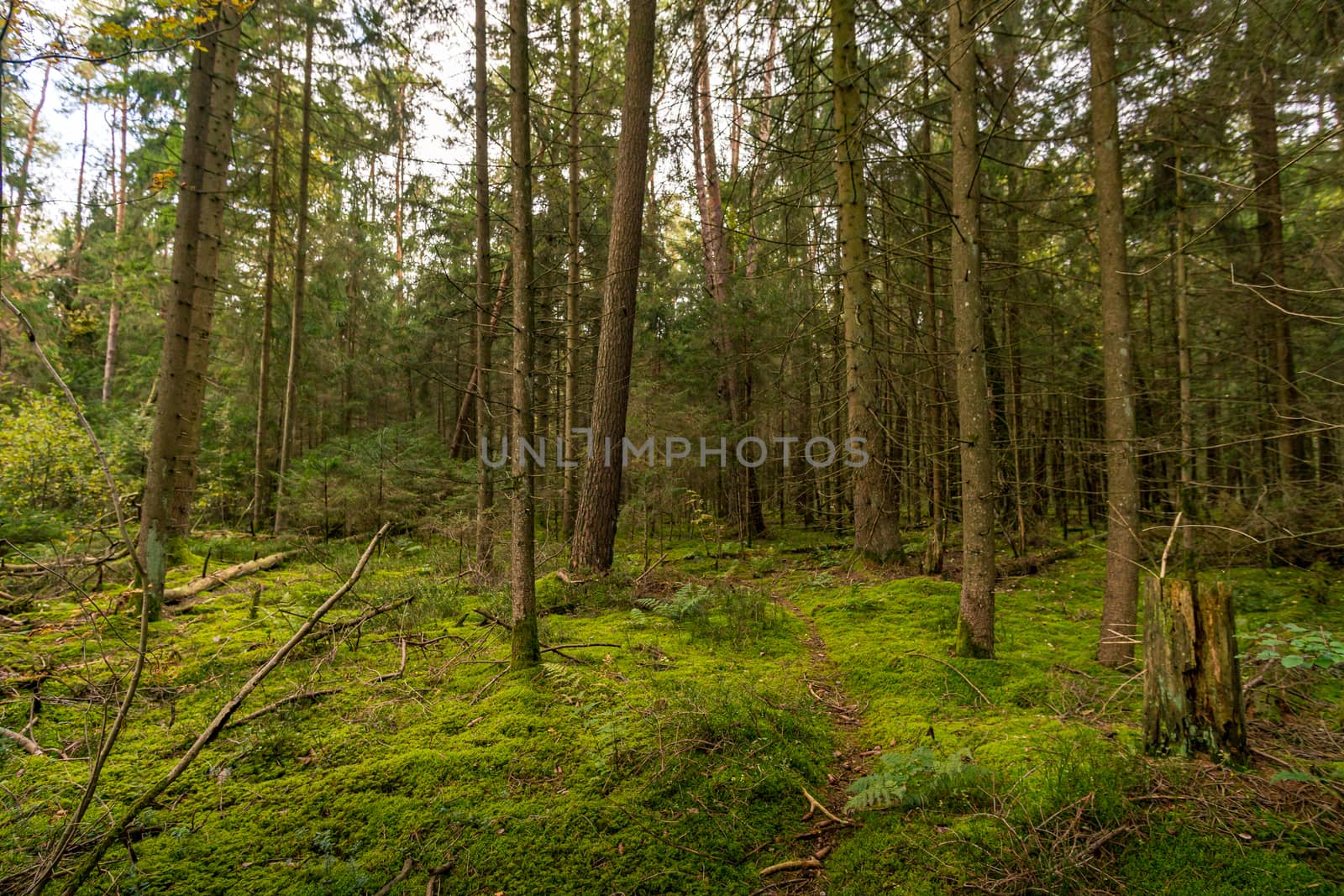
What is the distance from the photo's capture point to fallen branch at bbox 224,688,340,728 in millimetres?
3479

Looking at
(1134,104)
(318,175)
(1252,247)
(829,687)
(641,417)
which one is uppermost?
(318,175)

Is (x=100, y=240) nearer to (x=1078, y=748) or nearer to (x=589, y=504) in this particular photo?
(x=589, y=504)

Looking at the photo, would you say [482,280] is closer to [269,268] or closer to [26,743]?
[26,743]

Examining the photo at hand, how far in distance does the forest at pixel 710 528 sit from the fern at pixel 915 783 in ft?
0.10

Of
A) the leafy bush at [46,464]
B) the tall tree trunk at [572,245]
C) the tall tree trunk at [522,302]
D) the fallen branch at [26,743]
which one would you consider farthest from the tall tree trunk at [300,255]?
the tall tree trunk at [522,302]

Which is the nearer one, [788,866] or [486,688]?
[788,866]

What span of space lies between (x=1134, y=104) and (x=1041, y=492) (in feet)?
30.1

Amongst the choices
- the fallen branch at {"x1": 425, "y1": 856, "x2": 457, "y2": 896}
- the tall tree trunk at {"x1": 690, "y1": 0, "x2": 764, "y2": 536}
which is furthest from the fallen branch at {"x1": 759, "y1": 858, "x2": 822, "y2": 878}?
the tall tree trunk at {"x1": 690, "y1": 0, "x2": 764, "y2": 536}

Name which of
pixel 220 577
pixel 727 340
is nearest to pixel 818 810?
pixel 220 577

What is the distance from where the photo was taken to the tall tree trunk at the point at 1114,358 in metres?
4.62

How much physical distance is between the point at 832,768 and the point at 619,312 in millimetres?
5729

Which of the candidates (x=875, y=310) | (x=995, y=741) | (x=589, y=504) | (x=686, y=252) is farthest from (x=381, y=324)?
(x=995, y=741)

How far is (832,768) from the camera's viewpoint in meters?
3.44

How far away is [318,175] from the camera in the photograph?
44.1 feet
